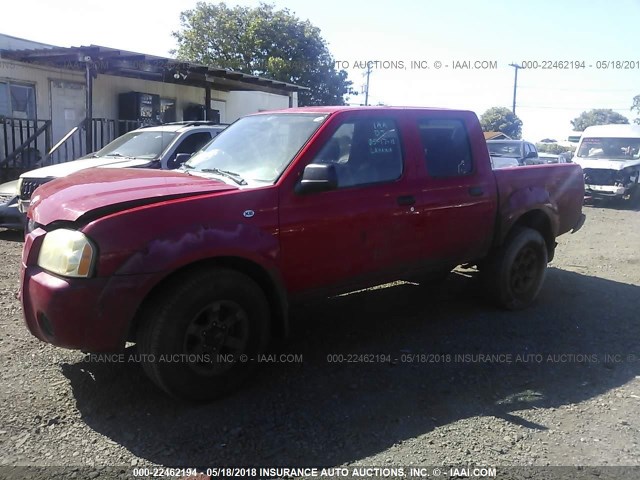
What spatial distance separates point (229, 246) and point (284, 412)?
1.07 metres

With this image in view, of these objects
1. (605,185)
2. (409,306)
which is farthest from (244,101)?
(409,306)

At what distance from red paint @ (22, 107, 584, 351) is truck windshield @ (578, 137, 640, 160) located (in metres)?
14.0

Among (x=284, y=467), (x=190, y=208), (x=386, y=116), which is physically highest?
(x=386, y=116)

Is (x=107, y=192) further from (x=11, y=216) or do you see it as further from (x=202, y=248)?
(x=11, y=216)

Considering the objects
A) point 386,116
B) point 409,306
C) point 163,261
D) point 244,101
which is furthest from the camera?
point 244,101

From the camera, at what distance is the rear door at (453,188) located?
180 inches

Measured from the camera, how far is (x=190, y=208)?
3320mm

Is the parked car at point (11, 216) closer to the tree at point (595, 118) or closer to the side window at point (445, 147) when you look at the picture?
the side window at point (445, 147)

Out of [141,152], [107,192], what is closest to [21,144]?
[141,152]

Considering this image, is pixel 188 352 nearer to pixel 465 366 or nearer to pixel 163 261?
pixel 163 261

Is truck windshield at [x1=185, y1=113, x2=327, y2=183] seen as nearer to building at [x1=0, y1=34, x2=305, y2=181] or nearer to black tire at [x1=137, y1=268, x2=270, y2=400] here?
black tire at [x1=137, y1=268, x2=270, y2=400]

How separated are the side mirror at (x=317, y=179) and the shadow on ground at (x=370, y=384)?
1.31 m

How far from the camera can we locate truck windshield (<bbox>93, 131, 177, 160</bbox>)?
844 cm

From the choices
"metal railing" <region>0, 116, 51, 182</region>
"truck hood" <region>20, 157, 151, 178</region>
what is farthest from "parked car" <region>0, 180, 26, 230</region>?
"metal railing" <region>0, 116, 51, 182</region>
